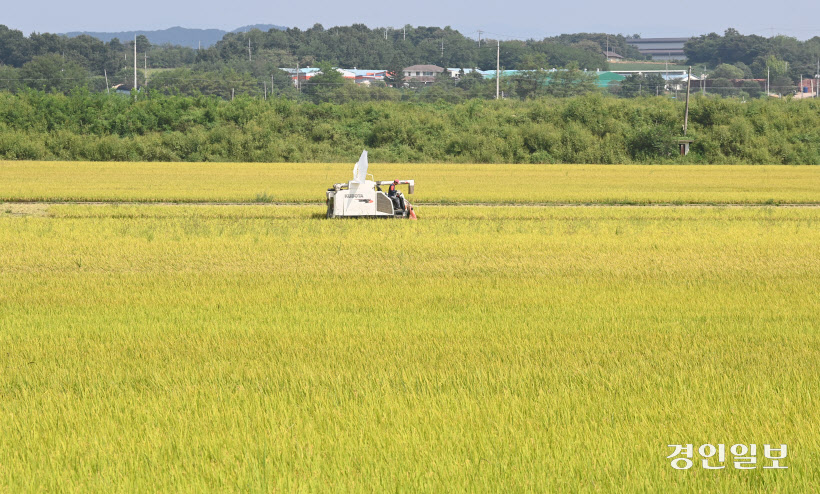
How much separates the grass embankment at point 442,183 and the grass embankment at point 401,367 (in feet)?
55.6

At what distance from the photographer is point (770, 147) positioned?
265 ft

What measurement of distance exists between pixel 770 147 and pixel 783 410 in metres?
78.9

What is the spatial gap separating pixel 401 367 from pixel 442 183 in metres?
40.2

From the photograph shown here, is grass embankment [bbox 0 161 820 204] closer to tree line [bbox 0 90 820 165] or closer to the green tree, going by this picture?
tree line [bbox 0 90 820 165]

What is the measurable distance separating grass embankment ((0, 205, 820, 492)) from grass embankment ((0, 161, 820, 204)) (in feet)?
55.6

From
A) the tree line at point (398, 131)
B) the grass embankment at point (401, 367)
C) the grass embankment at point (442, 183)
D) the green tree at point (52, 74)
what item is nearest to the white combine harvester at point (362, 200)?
the grass embankment at point (401, 367)

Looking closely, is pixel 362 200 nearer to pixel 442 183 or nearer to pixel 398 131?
pixel 442 183

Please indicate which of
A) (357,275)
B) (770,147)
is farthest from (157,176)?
(770,147)

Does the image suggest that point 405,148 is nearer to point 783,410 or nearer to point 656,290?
point 656,290

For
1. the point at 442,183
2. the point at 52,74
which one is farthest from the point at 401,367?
the point at 52,74

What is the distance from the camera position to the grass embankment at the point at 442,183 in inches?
1469

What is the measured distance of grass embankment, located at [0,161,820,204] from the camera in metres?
37.3

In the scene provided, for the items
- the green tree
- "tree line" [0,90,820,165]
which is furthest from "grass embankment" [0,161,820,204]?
the green tree

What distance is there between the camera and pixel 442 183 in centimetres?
4934
